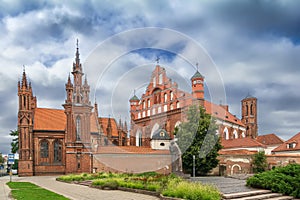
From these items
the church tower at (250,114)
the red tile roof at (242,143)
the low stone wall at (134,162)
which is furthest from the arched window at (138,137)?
the church tower at (250,114)

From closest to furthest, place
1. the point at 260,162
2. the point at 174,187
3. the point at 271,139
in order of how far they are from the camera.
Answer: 1. the point at 174,187
2. the point at 260,162
3. the point at 271,139

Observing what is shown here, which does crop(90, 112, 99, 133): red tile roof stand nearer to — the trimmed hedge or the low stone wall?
the low stone wall

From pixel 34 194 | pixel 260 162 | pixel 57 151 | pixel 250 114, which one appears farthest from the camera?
pixel 250 114

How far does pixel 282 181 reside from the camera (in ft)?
49.4

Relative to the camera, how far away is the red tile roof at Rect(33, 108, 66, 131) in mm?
44188

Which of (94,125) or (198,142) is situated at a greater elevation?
(94,125)

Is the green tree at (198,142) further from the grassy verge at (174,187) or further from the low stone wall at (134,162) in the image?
the grassy verge at (174,187)

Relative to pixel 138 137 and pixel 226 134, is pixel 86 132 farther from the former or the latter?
pixel 226 134

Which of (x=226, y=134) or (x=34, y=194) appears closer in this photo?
(x=34, y=194)

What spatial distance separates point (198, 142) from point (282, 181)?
1738 cm

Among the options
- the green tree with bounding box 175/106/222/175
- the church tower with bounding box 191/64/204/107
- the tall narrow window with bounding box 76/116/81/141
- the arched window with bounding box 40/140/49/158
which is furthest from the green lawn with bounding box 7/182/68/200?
the arched window with bounding box 40/140/49/158

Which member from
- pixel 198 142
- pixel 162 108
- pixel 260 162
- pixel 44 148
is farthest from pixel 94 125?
pixel 260 162

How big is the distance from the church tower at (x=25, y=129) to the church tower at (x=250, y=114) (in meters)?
48.7

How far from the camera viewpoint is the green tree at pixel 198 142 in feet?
105
